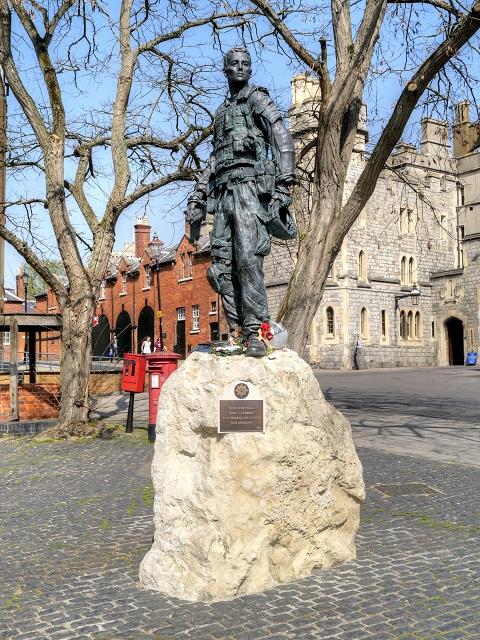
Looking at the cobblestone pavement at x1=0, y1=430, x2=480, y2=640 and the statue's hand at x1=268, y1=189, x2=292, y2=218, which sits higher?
the statue's hand at x1=268, y1=189, x2=292, y2=218

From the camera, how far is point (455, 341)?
47.1m

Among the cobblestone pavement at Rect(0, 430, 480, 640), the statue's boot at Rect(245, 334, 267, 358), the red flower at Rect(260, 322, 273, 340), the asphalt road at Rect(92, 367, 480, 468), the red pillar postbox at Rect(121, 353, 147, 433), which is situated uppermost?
the red flower at Rect(260, 322, 273, 340)

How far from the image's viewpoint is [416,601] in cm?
444

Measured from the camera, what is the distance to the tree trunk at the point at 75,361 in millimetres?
12492

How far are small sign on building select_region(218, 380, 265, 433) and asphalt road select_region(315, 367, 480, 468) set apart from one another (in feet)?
18.3

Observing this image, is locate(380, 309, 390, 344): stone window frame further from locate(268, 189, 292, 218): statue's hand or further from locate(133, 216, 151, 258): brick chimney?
locate(268, 189, 292, 218): statue's hand

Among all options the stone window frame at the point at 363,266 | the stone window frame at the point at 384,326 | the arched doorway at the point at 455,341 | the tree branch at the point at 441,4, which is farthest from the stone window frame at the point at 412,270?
the tree branch at the point at 441,4

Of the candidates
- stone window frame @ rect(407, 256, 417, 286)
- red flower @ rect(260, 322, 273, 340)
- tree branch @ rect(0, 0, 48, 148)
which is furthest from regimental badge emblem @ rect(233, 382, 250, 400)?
stone window frame @ rect(407, 256, 417, 286)

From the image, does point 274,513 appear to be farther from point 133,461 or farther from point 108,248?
point 108,248

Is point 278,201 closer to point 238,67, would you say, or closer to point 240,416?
point 238,67

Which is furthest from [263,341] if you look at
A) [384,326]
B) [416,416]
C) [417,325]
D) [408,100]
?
[417,325]

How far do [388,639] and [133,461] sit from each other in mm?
6826

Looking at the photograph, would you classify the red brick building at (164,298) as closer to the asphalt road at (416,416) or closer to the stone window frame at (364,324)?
the stone window frame at (364,324)

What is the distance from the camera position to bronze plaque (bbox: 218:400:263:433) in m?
4.82
